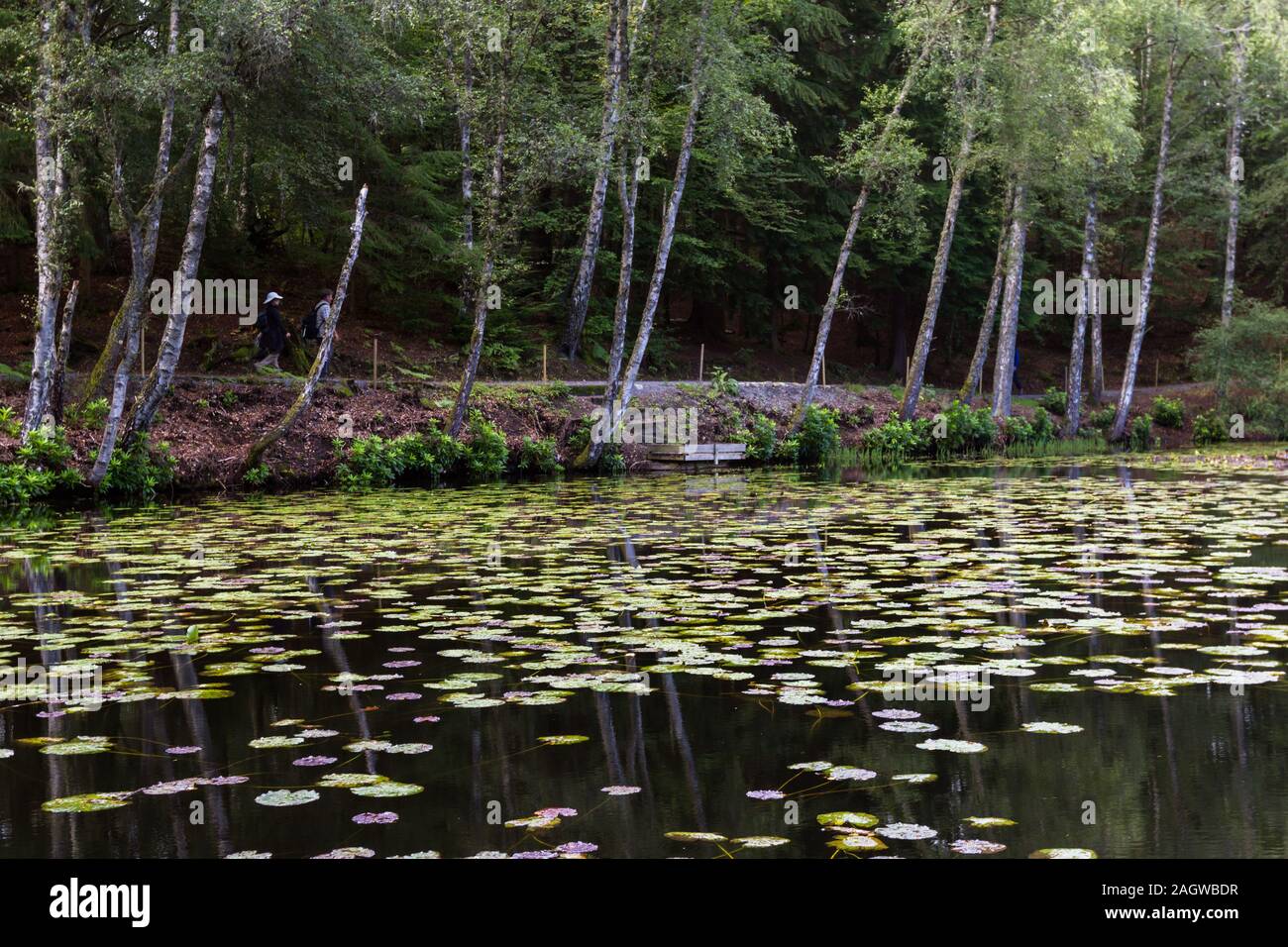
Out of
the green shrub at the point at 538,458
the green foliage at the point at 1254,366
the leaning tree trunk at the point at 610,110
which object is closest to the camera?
the leaning tree trunk at the point at 610,110

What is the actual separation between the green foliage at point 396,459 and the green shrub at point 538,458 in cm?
151

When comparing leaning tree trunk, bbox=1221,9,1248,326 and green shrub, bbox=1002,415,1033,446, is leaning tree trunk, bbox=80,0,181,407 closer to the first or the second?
green shrub, bbox=1002,415,1033,446

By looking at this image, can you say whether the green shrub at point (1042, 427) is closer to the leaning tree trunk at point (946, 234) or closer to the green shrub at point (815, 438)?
the leaning tree trunk at point (946, 234)

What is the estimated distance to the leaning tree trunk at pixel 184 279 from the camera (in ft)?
59.8

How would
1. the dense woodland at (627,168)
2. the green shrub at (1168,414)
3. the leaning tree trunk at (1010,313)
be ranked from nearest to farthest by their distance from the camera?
the dense woodland at (627,168)
the leaning tree trunk at (1010,313)
the green shrub at (1168,414)

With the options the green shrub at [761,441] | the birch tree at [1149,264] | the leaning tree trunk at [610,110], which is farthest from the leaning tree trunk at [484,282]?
the birch tree at [1149,264]

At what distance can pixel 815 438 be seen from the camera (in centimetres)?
2808

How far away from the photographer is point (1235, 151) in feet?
120

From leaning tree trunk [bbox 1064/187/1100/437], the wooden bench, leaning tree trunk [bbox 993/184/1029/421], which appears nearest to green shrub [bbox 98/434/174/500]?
the wooden bench

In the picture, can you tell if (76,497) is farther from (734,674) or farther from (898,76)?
(898,76)

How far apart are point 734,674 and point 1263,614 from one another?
3.89 meters

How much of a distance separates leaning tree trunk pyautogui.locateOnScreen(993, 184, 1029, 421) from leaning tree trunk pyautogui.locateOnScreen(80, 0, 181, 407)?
776 inches

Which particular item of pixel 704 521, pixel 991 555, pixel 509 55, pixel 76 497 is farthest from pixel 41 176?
pixel 991 555

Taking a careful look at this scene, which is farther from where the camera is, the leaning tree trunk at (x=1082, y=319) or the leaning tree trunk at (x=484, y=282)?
the leaning tree trunk at (x=1082, y=319)
